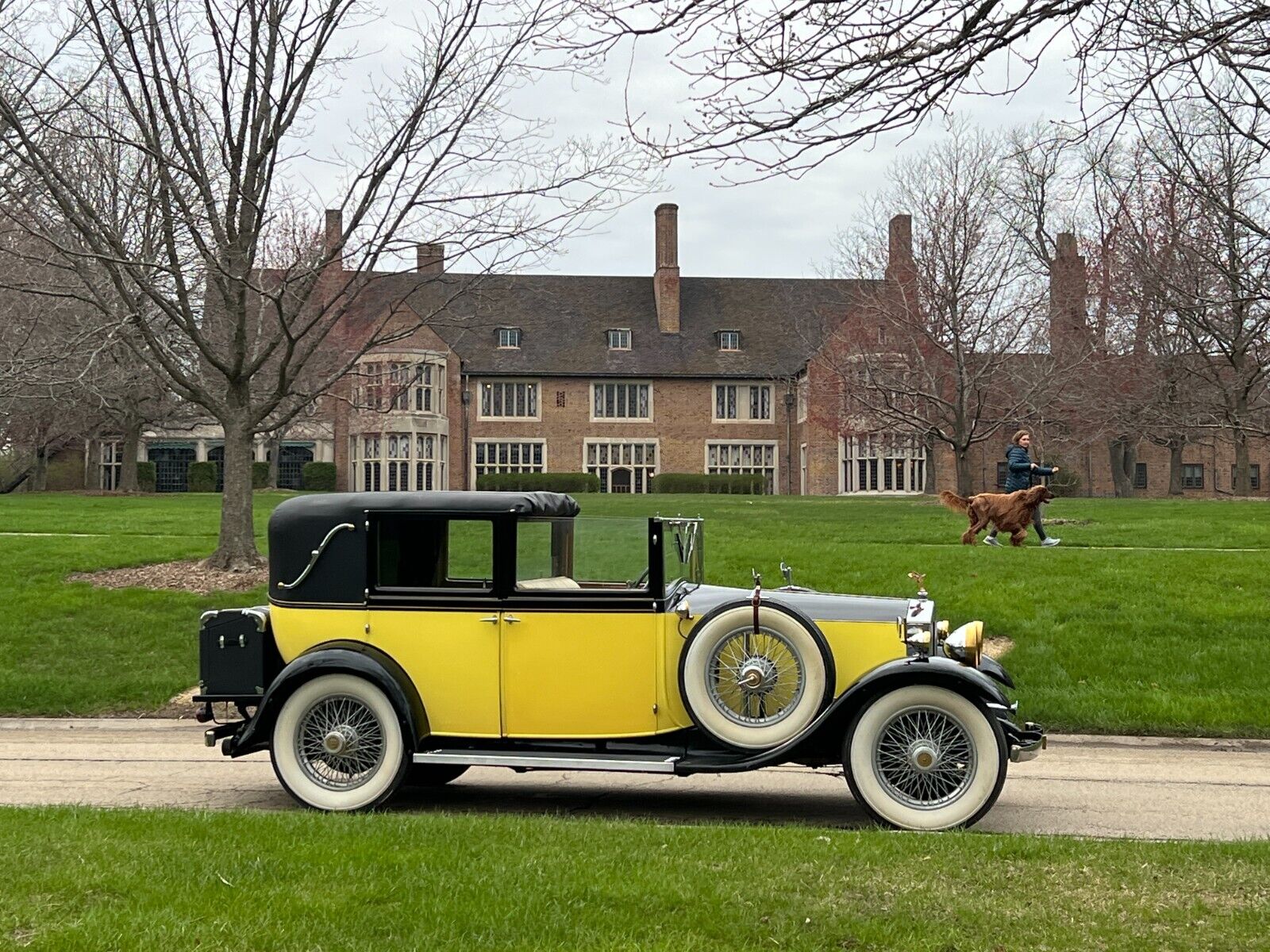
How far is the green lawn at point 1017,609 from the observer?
35.9ft

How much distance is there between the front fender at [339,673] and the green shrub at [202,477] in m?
51.1

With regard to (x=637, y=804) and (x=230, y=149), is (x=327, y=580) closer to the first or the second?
(x=637, y=804)

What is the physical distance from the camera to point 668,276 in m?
56.1

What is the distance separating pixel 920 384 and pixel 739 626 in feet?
83.7

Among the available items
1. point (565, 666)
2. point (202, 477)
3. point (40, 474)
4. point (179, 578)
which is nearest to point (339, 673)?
point (565, 666)

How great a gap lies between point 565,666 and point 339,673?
1303mm

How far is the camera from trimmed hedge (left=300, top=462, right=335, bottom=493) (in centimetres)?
5416

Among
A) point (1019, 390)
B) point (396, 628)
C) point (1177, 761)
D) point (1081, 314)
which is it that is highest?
point (1081, 314)

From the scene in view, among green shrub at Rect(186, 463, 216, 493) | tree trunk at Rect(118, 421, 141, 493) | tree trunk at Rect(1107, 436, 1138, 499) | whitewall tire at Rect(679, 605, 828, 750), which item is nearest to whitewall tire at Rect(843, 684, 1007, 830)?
whitewall tire at Rect(679, 605, 828, 750)

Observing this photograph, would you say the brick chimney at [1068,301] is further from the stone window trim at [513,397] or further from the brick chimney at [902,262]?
the stone window trim at [513,397]

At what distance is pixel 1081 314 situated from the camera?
37750 mm

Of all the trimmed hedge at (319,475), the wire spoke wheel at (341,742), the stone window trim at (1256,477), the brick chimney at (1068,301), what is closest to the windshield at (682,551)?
the wire spoke wheel at (341,742)

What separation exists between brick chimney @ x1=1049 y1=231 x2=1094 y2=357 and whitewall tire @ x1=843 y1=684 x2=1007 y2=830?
2787cm

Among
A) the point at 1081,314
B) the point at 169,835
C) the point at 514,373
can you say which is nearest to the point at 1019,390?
the point at 1081,314
